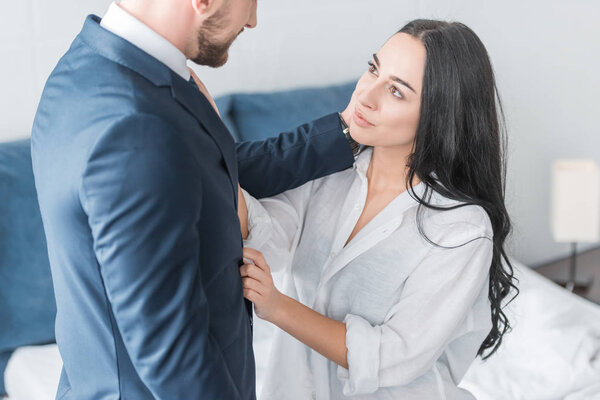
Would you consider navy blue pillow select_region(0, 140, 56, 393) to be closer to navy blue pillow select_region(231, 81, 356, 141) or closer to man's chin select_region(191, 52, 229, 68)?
navy blue pillow select_region(231, 81, 356, 141)

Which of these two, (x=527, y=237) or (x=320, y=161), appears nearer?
(x=320, y=161)

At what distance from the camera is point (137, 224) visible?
85cm

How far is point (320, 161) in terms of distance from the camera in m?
1.41

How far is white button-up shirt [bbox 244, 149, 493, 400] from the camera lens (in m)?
1.36

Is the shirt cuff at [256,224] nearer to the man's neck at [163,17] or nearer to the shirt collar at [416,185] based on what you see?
the shirt collar at [416,185]

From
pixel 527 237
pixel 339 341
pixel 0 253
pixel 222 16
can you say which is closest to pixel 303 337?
pixel 339 341

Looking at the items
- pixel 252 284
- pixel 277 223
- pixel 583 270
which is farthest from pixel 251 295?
pixel 583 270

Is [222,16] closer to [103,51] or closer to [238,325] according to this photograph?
[103,51]

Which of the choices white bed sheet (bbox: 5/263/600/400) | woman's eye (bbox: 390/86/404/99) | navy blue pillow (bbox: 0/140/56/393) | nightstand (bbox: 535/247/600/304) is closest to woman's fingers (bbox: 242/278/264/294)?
woman's eye (bbox: 390/86/404/99)

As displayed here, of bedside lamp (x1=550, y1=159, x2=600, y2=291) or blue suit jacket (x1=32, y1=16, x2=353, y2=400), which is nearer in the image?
blue suit jacket (x1=32, y1=16, x2=353, y2=400)

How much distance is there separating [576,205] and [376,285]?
1700 mm

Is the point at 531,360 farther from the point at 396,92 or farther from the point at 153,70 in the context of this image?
the point at 153,70

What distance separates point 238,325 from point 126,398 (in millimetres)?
200

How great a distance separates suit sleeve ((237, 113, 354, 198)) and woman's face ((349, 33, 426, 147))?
0.05 metres
